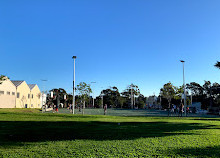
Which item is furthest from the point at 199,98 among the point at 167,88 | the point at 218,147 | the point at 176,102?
the point at 218,147

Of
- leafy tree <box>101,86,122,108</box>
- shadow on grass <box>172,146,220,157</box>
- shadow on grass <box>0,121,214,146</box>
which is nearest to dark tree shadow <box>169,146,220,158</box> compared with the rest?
shadow on grass <box>172,146,220,157</box>

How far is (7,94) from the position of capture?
186ft

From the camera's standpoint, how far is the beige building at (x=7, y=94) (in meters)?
54.6

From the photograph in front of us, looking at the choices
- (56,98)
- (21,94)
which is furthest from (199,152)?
(56,98)

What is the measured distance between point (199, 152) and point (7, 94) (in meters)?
59.8

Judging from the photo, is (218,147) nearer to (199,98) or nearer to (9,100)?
(9,100)

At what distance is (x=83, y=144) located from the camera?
23.3ft

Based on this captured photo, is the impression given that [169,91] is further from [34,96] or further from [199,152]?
[199,152]

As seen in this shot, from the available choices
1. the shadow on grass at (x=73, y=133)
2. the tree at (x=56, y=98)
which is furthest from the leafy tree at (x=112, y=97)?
the shadow on grass at (x=73, y=133)

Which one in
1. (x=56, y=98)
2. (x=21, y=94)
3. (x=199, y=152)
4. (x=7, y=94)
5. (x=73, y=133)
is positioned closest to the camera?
(x=199, y=152)

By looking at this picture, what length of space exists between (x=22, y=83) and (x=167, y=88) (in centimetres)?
4742

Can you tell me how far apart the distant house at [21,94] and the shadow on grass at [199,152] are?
62.2m

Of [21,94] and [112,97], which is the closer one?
[21,94]

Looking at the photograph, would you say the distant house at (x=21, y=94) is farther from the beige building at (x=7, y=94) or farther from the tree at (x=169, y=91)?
the tree at (x=169, y=91)
